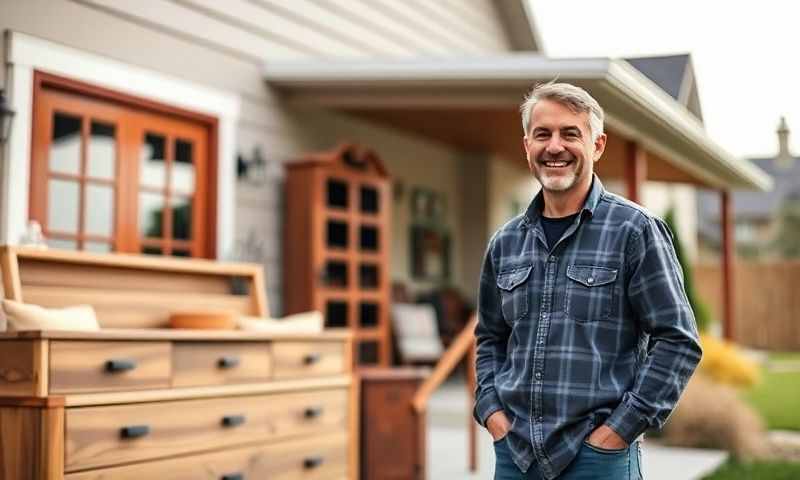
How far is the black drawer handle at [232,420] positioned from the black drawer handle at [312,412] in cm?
52

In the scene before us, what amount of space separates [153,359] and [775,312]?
17598 millimetres

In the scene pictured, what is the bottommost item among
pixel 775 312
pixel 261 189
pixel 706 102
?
pixel 775 312

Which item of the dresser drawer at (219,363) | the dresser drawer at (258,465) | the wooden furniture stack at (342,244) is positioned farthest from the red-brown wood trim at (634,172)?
the dresser drawer at (219,363)

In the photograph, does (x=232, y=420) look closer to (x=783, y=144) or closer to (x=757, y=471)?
(x=757, y=471)

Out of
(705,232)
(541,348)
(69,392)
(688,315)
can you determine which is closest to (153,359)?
(69,392)

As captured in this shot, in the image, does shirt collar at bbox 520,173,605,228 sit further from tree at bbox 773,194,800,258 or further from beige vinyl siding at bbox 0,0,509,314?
tree at bbox 773,194,800,258

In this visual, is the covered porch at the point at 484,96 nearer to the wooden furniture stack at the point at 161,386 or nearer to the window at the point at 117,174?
the window at the point at 117,174

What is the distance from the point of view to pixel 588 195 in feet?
8.82

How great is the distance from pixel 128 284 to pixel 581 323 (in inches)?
122

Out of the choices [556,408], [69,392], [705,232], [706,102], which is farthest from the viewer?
[705,232]

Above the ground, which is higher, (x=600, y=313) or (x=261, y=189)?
(x=261, y=189)

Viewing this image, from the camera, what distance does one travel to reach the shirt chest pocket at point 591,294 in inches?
101

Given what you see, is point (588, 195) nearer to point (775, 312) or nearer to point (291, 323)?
point (291, 323)

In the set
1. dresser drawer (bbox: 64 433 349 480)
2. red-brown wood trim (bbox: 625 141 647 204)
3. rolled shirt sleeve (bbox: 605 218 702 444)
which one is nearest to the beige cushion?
dresser drawer (bbox: 64 433 349 480)
